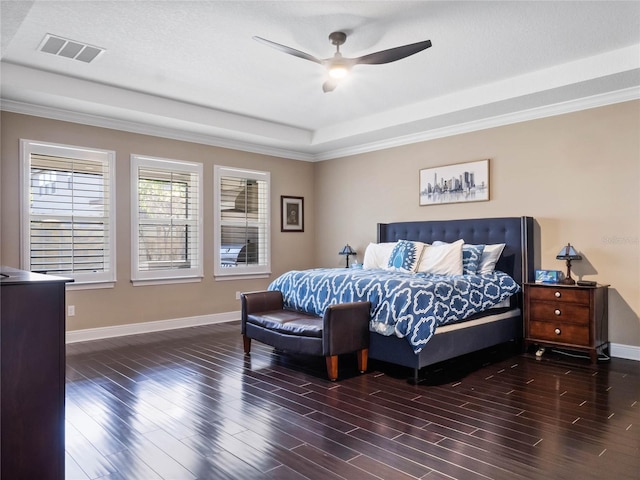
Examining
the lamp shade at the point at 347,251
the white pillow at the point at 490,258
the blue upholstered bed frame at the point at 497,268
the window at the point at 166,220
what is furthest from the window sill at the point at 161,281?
the white pillow at the point at 490,258

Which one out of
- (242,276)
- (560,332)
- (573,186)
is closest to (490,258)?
(560,332)

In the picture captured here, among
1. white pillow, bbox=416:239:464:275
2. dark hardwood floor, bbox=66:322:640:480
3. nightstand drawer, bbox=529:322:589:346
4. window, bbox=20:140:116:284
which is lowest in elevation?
dark hardwood floor, bbox=66:322:640:480

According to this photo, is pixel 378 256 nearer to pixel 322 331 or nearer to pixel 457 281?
pixel 457 281

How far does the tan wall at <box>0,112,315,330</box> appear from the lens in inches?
182

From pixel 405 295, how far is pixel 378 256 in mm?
1920

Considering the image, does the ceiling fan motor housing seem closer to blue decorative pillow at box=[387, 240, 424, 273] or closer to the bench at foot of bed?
the bench at foot of bed

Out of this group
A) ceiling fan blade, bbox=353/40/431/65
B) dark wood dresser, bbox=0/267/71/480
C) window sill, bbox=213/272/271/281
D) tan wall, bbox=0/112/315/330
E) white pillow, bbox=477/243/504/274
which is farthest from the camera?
window sill, bbox=213/272/271/281

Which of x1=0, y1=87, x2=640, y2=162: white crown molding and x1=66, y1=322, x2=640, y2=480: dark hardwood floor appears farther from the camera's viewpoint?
x1=0, y1=87, x2=640, y2=162: white crown molding

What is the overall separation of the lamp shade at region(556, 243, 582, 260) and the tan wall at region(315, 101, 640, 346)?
0.22 meters

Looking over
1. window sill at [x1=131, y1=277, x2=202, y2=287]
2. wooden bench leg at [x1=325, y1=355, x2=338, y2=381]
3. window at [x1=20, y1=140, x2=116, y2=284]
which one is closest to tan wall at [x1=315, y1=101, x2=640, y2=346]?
wooden bench leg at [x1=325, y1=355, x2=338, y2=381]

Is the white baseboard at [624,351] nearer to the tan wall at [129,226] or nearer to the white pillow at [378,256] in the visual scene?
the white pillow at [378,256]

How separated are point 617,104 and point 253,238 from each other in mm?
4802

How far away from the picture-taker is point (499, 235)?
16.5 ft

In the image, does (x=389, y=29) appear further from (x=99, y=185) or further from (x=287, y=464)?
(x=99, y=185)
